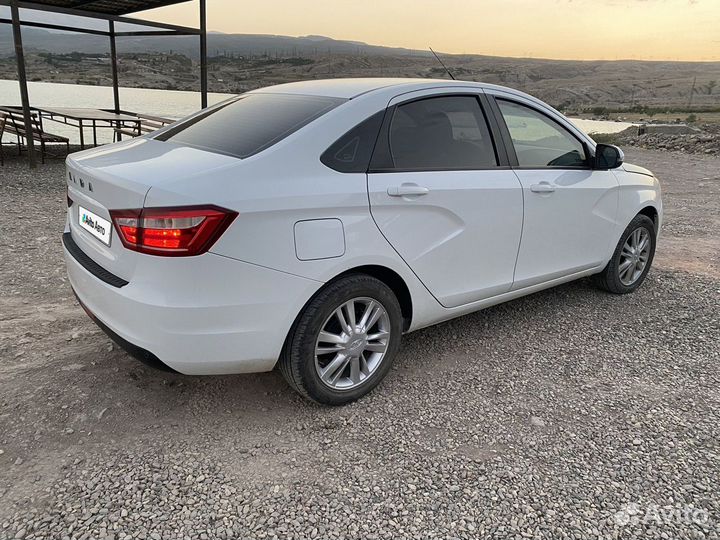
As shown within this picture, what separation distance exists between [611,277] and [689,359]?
1072mm

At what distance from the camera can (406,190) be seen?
2.84 m

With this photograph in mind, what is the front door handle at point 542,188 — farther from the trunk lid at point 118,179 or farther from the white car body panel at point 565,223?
the trunk lid at point 118,179

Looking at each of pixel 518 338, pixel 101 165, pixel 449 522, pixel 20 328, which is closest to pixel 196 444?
pixel 449 522

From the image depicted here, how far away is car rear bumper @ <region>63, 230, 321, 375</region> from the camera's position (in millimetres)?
2277

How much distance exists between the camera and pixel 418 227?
9.60ft

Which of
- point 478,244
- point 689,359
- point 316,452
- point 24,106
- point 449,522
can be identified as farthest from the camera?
point 24,106

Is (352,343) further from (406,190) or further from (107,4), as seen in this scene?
(107,4)

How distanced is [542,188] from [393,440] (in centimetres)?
191

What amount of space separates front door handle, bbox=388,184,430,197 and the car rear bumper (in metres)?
0.64

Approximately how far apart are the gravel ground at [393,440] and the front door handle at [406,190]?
1.10 metres

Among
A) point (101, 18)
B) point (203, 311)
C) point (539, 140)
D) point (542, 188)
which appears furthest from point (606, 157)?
point (101, 18)

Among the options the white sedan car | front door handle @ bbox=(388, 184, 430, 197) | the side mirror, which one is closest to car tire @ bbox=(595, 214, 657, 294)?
the side mirror

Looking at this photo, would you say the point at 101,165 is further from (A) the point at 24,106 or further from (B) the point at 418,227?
(A) the point at 24,106

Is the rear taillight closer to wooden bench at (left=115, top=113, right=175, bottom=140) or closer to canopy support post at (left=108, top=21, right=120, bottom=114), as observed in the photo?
wooden bench at (left=115, top=113, right=175, bottom=140)
